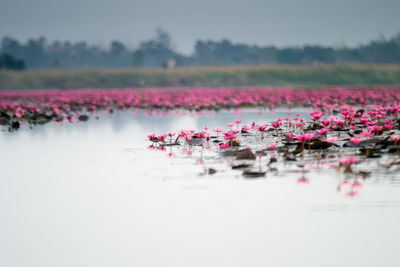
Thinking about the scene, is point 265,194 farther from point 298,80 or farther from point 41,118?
point 298,80

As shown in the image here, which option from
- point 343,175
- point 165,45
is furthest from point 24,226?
point 165,45

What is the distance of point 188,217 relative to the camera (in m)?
3.00

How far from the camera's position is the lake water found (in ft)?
7.92

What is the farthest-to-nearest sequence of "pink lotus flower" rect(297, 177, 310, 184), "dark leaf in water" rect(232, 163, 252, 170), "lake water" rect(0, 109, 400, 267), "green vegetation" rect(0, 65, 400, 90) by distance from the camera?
"green vegetation" rect(0, 65, 400, 90), "dark leaf in water" rect(232, 163, 252, 170), "pink lotus flower" rect(297, 177, 310, 184), "lake water" rect(0, 109, 400, 267)

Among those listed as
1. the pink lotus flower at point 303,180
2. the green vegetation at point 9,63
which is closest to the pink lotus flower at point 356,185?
the pink lotus flower at point 303,180

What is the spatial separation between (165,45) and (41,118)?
3350 inches

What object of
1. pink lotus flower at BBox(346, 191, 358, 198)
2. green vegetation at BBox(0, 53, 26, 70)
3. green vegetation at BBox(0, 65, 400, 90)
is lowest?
pink lotus flower at BBox(346, 191, 358, 198)

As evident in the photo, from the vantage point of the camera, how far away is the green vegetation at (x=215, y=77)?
33.3 metres

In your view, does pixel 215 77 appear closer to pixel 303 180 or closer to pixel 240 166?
pixel 240 166

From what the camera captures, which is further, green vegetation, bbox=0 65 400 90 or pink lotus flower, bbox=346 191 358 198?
green vegetation, bbox=0 65 400 90

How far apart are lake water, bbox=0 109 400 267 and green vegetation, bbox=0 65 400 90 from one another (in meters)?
29.0

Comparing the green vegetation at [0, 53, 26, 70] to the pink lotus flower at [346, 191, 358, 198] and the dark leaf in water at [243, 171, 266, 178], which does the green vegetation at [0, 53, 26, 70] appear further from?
the pink lotus flower at [346, 191, 358, 198]

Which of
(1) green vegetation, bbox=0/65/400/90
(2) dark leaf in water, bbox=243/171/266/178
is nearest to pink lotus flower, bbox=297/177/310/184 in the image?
(2) dark leaf in water, bbox=243/171/266/178

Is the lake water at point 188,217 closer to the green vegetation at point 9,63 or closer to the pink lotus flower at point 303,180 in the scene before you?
the pink lotus flower at point 303,180
